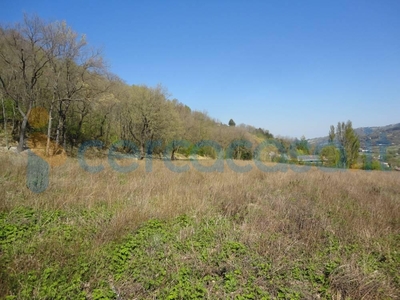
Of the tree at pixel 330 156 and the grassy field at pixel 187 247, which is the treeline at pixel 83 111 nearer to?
the tree at pixel 330 156

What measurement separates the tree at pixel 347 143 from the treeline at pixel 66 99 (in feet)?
96.9

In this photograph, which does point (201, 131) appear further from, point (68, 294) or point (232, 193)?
point (68, 294)

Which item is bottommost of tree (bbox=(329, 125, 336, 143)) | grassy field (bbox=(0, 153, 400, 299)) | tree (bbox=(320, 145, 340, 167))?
grassy field (bbox=(0, 153, 400, 299))

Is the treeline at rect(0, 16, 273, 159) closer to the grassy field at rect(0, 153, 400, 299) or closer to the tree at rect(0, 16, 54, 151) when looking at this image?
the tree at rect(0, 16, 54, 151)

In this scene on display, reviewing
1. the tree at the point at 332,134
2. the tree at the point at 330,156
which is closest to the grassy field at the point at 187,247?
the tree at the point at 330,156

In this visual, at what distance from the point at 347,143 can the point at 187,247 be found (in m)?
42.1

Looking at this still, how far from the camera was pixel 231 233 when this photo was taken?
348 cm

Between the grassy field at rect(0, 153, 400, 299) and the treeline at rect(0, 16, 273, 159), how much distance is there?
15824 mm

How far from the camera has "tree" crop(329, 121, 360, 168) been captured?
111 feet

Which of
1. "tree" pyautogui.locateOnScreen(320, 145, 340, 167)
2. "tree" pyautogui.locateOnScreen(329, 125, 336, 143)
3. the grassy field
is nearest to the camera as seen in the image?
the grassy field

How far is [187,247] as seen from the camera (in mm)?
3098

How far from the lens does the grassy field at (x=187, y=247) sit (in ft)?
7.56

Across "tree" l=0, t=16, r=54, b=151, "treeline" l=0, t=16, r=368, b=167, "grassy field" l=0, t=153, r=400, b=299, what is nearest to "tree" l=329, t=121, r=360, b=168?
"treeline" l=0, t=16, r=368, b=167

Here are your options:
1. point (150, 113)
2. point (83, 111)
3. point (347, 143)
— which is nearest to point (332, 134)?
point (347, 143)
